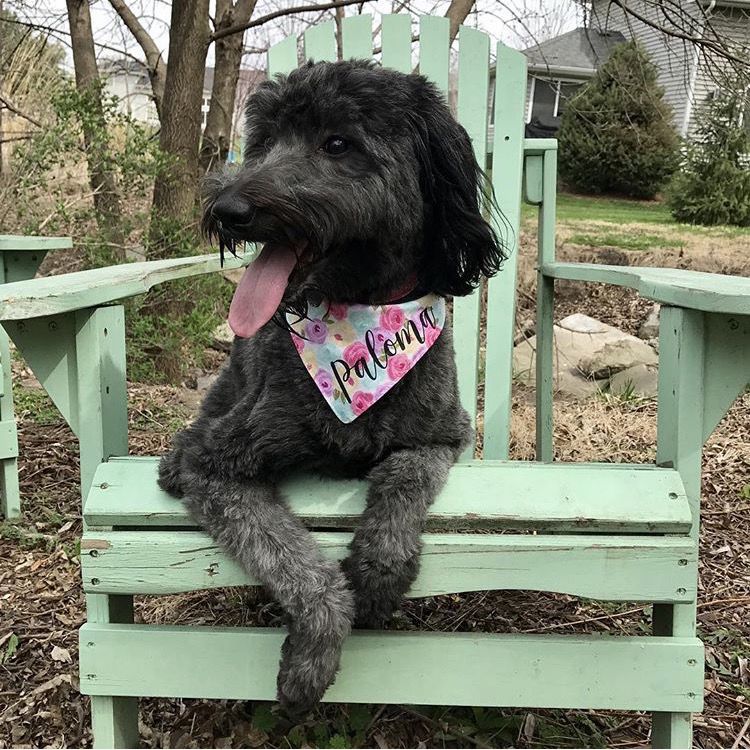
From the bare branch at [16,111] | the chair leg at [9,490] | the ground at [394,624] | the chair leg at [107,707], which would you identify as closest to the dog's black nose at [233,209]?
the chair leg at [107,707]

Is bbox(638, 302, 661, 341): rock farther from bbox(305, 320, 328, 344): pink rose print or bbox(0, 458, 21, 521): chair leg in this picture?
bbox(305, 320, 328, 344): pink rose print

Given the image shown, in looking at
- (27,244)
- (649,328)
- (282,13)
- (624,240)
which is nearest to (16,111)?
(282,13)

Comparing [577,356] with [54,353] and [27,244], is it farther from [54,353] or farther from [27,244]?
[54,353]

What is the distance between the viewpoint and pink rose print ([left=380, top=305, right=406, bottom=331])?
1.92 meters

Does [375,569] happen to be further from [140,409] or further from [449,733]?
[140,409]

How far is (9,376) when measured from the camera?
3.28 m

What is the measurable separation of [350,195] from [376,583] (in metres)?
0.79

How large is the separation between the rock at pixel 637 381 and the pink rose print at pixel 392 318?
11.6 ft

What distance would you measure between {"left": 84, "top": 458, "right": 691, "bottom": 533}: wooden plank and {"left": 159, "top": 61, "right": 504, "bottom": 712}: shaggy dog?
0.04 m

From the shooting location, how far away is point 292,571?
65.1 inches

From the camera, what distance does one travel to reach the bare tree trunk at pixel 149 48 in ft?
18.7

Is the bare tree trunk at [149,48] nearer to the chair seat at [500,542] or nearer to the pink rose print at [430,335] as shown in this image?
the pink rose print at [430,335]

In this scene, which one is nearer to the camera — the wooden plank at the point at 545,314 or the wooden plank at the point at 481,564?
the wooden plank at the point at 481,564

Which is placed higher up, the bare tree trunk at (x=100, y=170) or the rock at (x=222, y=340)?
the bare tree trunk at (x=100, y=170)
